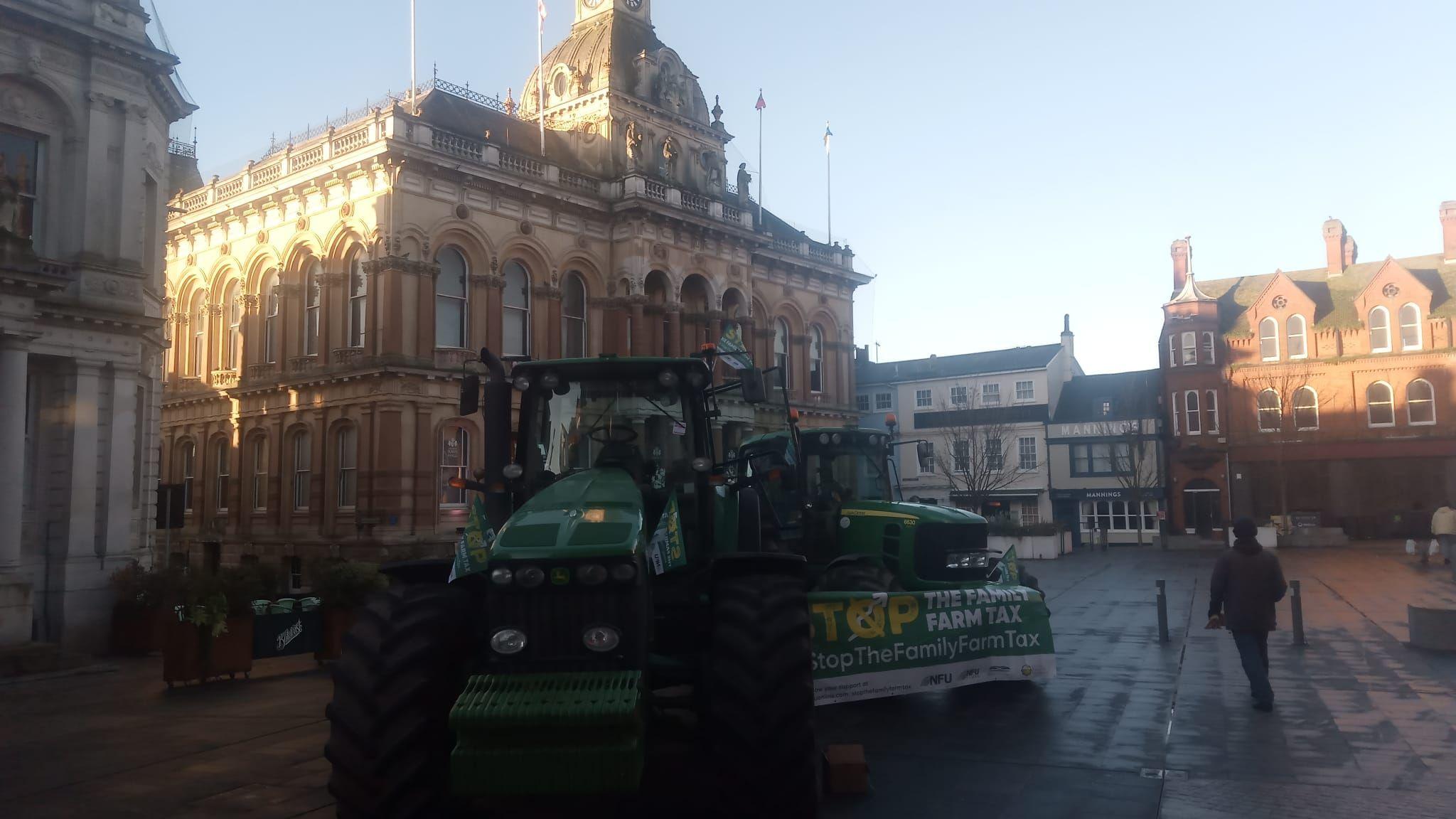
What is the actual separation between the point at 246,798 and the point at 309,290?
23848 millimetres

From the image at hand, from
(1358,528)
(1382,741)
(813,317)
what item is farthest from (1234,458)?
(1382,741)

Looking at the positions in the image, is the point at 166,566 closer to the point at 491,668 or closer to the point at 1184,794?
the point at 491,668

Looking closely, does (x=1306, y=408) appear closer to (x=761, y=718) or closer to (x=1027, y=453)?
(x=1027, y=453)

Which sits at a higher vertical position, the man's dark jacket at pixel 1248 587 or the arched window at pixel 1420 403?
the arched window at pixel 1420 403

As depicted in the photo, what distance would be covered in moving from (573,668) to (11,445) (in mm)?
13478

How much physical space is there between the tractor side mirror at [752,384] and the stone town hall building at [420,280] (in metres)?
18.5

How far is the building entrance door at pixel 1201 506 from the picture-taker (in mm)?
49906

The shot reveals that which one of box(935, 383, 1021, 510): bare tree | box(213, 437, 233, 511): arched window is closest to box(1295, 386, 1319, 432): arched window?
box(935, 383, 1021, 510): bare tree

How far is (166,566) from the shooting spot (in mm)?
18234

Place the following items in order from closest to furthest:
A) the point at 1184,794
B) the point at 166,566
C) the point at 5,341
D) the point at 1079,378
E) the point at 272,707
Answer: the point at 1184,794, the point at 272,707, the point at 5,341, the point at 166,566, the point at 1079,378

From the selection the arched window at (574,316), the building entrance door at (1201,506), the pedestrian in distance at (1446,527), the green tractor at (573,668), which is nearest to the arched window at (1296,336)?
the building entrance door at (1201,506)

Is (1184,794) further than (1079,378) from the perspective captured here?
No

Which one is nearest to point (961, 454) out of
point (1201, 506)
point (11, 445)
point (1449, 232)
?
point (1201, 506)

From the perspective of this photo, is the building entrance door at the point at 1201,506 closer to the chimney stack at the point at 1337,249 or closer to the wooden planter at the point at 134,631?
the chimney stack at the point at 1337,249
